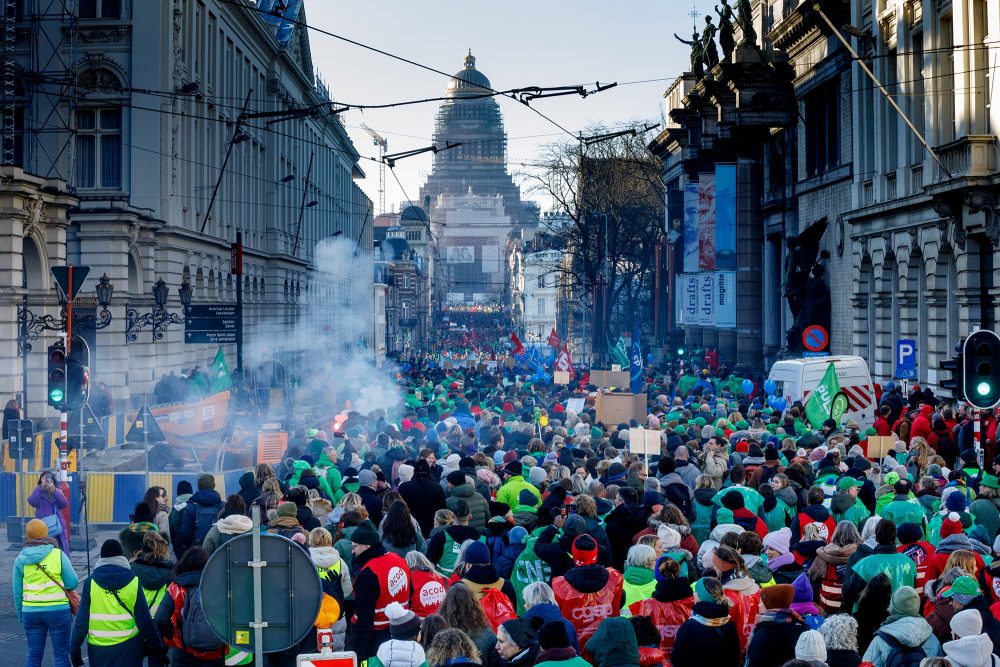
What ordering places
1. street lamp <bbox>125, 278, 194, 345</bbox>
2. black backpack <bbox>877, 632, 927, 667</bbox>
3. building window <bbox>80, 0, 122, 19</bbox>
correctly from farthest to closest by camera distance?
building window <bbox>80, 0, 122, 19</bbox> → street lamp <bbox>125, 278, 194, 345</bbox> → black backpack <bbox>877, 632, 927, 667</bbox>

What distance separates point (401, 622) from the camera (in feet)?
29.1

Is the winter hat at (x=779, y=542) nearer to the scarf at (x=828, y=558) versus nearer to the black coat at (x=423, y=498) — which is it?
the scarf at (x=828, y=558)

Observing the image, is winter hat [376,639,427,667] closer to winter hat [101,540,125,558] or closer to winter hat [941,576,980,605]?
winter hat [101,540,125,558]

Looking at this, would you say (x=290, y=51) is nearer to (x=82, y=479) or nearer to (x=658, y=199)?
(x=658, y=199)

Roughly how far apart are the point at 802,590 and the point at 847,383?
48.9 feet

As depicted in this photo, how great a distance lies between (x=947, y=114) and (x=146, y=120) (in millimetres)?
22431

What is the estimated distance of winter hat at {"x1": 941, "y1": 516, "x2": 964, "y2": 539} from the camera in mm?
11164

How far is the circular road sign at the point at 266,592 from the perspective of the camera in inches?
277

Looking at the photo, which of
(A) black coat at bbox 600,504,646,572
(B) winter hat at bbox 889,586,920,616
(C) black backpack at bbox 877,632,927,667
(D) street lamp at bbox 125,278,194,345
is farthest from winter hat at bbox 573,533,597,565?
(D) street lamp at bbox 125,278,194,345

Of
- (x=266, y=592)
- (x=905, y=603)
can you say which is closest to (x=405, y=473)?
(x=905, y=603)

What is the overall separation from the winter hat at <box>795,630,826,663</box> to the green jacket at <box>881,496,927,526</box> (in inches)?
175

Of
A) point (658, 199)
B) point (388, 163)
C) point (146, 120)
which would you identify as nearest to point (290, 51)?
point (658, 199)

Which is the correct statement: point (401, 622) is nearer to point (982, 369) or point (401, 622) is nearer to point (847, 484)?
point (847, 484)

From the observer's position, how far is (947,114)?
28047 millimetres
